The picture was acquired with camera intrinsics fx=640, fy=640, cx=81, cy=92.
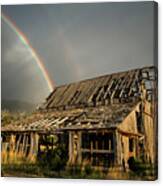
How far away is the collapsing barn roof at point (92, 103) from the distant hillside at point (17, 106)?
0.16 ft

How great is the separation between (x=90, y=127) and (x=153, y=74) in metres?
0.46

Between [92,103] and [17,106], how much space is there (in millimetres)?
441

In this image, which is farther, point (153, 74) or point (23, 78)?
point (23, 78)

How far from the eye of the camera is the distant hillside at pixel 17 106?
3.70 m

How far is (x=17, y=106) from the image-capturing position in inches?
146

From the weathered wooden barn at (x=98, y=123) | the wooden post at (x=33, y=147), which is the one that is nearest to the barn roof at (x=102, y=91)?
the weathered wooden barn at (x=98, y=123)

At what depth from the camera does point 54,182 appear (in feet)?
12.1

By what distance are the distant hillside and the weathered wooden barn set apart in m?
0.05

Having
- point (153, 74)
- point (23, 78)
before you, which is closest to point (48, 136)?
point (23, 78)

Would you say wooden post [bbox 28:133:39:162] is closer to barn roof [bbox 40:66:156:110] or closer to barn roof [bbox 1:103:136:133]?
barn roof [bbox 1:103:136:133]

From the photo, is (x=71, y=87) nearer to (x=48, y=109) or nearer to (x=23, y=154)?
(x=48, y=109)

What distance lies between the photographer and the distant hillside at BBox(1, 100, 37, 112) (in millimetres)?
3699

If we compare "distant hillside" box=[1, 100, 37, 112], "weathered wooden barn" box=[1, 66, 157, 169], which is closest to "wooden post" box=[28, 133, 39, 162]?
"weathered wooden barn" box=[1, 66, 157, 169]

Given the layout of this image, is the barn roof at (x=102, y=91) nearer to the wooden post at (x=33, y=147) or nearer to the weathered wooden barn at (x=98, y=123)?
the weathered wooden barn at (x=98, y=123)
